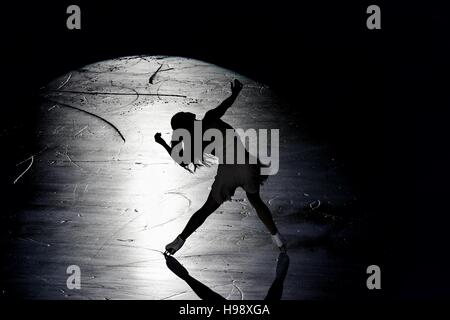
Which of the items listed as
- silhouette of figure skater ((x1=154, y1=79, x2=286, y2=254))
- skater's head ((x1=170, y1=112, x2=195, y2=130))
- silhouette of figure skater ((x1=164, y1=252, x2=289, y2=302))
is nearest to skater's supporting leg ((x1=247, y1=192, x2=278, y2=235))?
silhouette of figure skater ((x1=154, y1=79, x2=286, y2=254))

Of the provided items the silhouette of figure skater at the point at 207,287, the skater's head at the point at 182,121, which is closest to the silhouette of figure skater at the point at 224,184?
the skater's head at the point at 182,121

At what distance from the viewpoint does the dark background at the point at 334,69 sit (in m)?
5.68

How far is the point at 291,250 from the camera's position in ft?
17.6

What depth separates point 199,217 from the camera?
5352 millimetres

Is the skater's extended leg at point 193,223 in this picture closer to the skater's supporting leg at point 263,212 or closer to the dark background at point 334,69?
the skater's supporting leg at point 263,212

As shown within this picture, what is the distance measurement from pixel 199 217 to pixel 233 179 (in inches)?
14.8

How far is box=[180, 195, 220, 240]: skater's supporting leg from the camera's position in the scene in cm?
534

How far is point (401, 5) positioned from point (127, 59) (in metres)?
3.56

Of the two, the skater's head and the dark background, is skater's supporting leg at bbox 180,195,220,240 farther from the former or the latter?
the dark background

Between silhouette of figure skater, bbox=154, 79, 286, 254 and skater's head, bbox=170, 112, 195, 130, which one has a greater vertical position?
skater's head, bbox=170, 112, 195, 130

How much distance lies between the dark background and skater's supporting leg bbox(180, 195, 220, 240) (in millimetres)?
1184

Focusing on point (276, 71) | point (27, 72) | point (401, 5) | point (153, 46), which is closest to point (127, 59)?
point (153, 46)

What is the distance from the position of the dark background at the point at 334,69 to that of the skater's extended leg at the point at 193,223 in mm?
1192
